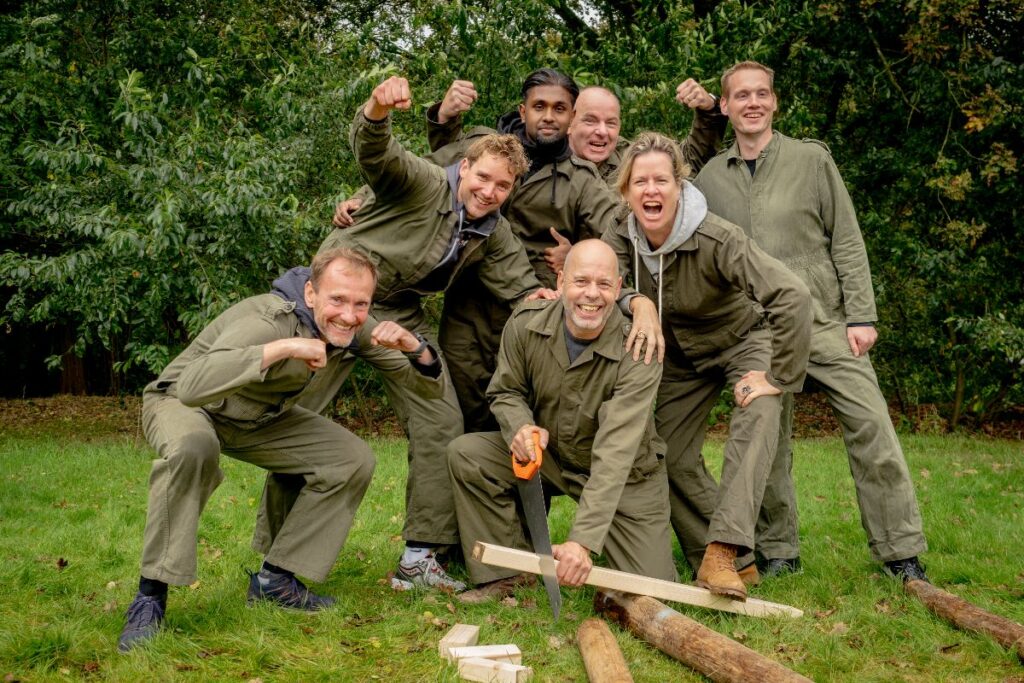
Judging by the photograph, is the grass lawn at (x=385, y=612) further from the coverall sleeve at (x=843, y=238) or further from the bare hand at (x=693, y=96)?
the bare hand at (x=693, y=96)

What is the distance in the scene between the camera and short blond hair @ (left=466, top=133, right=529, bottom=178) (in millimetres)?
4902

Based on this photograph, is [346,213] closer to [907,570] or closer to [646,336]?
[646,336]

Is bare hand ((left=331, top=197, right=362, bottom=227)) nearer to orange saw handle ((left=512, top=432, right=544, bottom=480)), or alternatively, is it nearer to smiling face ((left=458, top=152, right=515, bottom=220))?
smiling face ((left=458, top=152, right=515, bottom=220))

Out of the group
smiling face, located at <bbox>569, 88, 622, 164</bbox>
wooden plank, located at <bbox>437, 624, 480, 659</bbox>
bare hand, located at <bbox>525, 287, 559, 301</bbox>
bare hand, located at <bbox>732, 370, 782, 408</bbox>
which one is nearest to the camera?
wooden plank, located at <bbox>437, 624, 480, 659</bbox>

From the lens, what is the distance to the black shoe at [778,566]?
5184 millimetres

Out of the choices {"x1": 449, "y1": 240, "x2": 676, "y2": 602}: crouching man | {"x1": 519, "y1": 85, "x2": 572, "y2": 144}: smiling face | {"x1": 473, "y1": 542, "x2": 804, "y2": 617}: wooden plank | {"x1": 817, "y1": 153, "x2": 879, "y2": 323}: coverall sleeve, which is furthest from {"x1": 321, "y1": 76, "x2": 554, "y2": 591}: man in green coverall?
{"x1": 817, "y1": 153, "x2": 879, "y2": 323}: coverall sleeve

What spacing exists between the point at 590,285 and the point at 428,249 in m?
0.97

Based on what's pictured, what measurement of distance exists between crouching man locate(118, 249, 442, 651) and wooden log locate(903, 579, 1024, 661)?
2524mm

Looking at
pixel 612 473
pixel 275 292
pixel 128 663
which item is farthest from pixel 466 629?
pixel 275 292

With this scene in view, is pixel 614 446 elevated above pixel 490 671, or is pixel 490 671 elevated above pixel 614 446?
pixel 614 446

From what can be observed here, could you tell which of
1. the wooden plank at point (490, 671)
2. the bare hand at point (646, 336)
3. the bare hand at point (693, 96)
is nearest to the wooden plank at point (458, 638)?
the wooden plank at point (490, 671)

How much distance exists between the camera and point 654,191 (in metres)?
4.75

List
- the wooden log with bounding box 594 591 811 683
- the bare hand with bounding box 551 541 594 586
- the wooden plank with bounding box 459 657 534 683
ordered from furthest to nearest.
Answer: the bare hand with bounding box 551 541 594 586
the wooden plank with bounding box 459 657 534 683
the wooden log with bounding box 594 591 811 683

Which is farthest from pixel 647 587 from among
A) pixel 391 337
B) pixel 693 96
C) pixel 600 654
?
pixel 693 96
